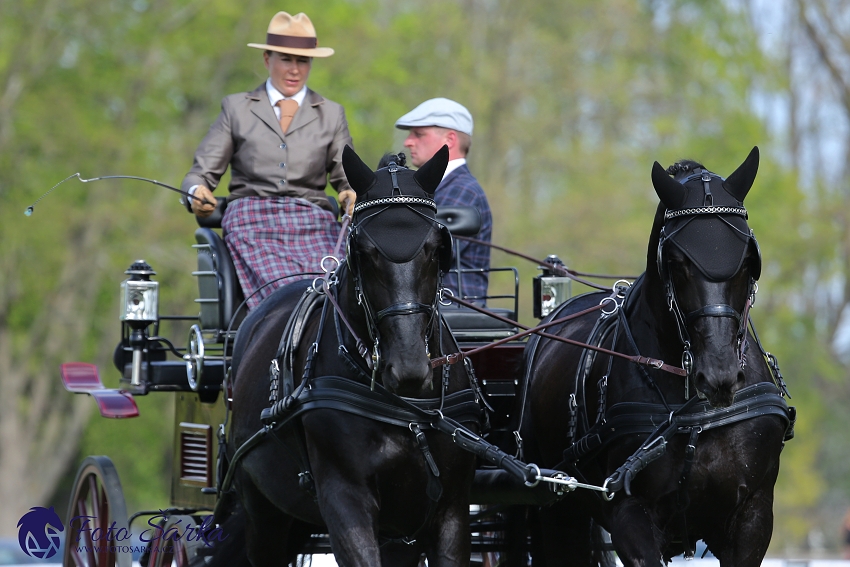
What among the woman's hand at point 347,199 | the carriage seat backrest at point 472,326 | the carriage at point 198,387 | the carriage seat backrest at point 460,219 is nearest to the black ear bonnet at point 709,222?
the carriage at point 198,387

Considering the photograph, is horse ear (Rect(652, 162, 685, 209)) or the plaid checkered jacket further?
the plaid checkered jacket

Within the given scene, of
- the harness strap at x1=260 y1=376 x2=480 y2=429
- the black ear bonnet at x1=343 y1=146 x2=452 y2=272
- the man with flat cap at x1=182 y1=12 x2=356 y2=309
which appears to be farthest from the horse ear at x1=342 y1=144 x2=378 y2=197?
the man with flat cap at x1=182 y1=12 x2=356 y2=309

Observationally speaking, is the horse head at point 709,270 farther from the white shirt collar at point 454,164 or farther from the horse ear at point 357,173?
the white shirt collar at point 454,164

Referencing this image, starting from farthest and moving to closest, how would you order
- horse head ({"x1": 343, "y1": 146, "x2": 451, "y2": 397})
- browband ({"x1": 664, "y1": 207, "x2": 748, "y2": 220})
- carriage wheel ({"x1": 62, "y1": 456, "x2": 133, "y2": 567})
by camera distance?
1. carriage wheel ({"x1": 62, "y1": 456, "x2": 133, "y2": 567})
2. browband ({"x1": 664, "y1": 207, "x2": 748, "y2": 220})
3. horse head ({"x1": 343, "y1": 146, "x2": 451, "y2": 397})

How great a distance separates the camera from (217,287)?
19.8ft

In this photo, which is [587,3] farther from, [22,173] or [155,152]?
[22,173]

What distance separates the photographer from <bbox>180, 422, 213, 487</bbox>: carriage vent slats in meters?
5.99

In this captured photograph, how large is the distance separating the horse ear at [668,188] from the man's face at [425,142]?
2.38 m

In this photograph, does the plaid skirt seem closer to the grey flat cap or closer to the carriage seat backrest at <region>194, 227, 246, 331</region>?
the carriage seat backrest at <region>194, 227, 246, 331</region>

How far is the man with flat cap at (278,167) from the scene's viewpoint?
602cm

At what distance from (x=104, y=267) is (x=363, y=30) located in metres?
5.36

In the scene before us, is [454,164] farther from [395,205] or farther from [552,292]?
[395,205]

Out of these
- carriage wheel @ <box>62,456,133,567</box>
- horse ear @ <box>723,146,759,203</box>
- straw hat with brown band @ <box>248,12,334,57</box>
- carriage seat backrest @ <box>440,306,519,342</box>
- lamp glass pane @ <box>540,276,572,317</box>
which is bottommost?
carriage wheel @ <box>62,456,133,567</box>

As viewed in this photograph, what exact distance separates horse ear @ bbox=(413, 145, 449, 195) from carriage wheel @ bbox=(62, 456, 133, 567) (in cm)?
270
